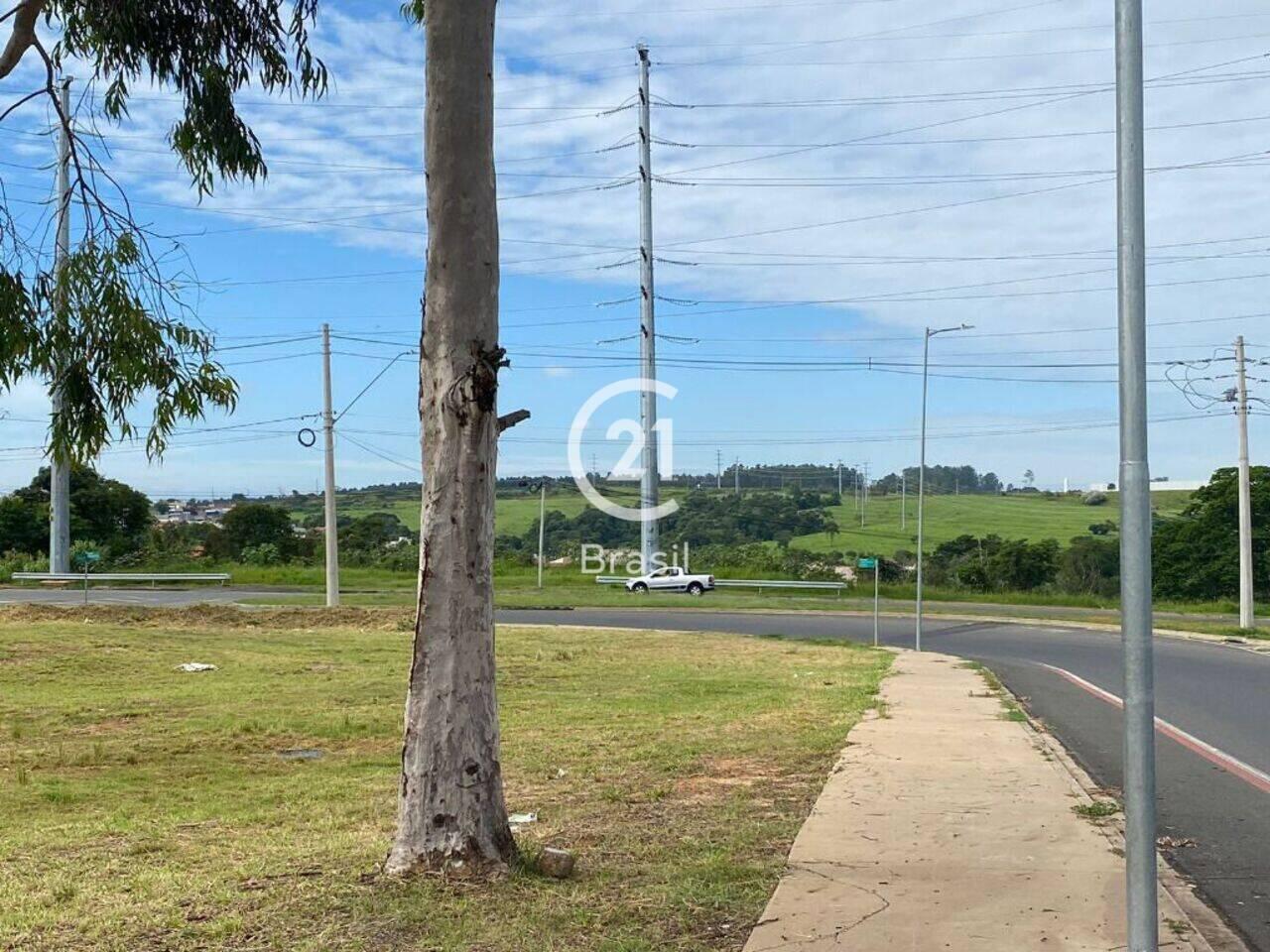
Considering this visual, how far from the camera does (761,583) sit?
53188 millimetres

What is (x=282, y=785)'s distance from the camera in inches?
408

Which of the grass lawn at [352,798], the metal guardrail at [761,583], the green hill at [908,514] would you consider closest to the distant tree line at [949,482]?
A: the green hill at [908,514]

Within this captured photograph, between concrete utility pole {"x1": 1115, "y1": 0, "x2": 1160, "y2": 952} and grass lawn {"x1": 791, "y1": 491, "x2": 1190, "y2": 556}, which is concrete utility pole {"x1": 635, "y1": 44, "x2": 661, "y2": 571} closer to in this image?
grass lawn {"x1": 791, "y1": 491, "x2": 1190, "y2": 556}

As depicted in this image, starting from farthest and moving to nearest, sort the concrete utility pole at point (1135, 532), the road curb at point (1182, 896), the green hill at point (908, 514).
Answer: the green hill at point (908, 514)
the road curb at point (1182, 896)
the concrete utility pole at point (1135, 532)

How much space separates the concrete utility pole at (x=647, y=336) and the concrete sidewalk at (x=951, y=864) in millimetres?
35457

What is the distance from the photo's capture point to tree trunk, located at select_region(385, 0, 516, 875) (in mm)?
6344

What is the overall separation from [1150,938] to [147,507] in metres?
71.0

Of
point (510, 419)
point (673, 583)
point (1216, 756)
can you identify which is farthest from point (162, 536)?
point (510, 419)

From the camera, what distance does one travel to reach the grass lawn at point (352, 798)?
19.0 feet

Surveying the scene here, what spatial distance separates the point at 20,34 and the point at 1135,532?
791 cm

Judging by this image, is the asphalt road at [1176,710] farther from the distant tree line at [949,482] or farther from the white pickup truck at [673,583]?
the distant tree line at [949,482]

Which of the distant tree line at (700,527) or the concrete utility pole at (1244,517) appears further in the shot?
the distant tree line at (700,527)

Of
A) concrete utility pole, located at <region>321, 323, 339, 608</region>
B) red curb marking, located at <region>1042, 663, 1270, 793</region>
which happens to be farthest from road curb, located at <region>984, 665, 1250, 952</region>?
concrete utility pole, located at <region>321, 323, 339, 608</region>

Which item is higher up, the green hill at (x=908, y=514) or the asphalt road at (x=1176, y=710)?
the green hill at (x=908, y=514)
